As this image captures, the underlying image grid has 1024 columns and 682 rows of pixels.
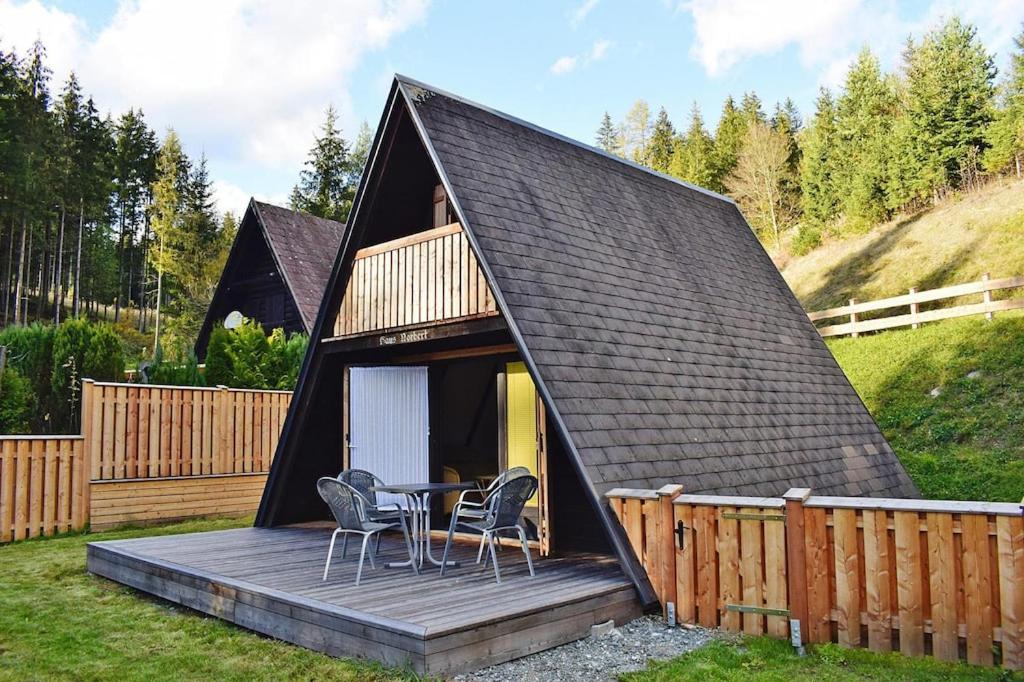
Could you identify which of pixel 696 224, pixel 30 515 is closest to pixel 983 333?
pixel 696 224

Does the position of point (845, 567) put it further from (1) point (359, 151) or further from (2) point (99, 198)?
(2) point (99, 198)

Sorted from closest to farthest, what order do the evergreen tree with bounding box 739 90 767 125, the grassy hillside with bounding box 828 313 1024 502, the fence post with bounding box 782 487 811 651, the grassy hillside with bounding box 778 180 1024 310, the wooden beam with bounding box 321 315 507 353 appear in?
the fence post with bounding box 782 487 811 651 → the wooden beam with bounding box 321 315 507 353 → the grassy hillside with bounding box 828 313 1024 502 → the grassy hillside with bounding box 778 180 1024 310 → the evergreen tree with bounding box 739 90 767 125

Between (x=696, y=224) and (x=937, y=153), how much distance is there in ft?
62.5

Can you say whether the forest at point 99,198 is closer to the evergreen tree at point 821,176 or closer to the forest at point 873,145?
the forest at point 873,145

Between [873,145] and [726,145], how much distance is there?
38.9 ft

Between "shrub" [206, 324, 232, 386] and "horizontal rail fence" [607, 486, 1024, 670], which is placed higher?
"shrub" [206, 324, 232, 386]

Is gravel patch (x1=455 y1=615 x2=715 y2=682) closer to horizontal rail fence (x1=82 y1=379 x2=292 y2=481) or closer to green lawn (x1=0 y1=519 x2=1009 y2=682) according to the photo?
green lawn (x1=0 y1=519 x2=1009 y2=682)

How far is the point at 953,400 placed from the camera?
517 inches

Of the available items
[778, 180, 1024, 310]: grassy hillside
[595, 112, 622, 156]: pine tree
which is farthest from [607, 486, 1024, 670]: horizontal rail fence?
[595, 112, 622, 156]: pine tree

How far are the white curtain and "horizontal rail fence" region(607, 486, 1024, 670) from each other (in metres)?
3.46

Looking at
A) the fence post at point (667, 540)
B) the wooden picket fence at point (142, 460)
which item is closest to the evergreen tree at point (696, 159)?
the wooden picket fence at point (142, 460)

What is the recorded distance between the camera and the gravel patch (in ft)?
13.2

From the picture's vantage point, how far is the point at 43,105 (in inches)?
1277

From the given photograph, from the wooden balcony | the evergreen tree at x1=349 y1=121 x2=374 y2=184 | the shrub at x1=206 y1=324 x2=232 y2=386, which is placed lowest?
the shrub at x1=206 y1=324 x2=232 y2=386
